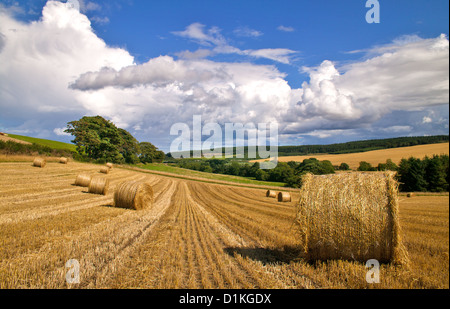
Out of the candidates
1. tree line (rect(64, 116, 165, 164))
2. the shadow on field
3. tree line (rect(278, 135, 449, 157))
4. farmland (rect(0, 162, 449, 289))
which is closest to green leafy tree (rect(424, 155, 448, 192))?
tree line (rect(278, 135, 449, 157))

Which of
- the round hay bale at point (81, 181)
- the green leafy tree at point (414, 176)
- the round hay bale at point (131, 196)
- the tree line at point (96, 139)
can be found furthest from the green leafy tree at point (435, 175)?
the tree line at point (96, 139)

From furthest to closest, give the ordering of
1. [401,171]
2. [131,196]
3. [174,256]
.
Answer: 1. [401,171]
2. [131,196]
3. [174,256]

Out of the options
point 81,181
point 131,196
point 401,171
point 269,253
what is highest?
point 81,181

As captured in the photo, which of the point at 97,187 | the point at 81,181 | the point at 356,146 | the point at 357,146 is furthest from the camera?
the point at 356,146

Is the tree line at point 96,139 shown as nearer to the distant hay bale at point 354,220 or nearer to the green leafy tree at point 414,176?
the distant hay bale at point 354,220

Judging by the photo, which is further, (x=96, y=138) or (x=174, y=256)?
(x=96, y=138)

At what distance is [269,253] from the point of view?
6258 millimetres

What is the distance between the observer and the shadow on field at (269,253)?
19.0 feet

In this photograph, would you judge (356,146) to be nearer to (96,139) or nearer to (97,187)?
(96,139)

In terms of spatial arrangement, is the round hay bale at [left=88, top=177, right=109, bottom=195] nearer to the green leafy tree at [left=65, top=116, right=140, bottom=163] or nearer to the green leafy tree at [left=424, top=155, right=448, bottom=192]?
the green leafy tree at [left=65, top=116, right=140, bottom=163]

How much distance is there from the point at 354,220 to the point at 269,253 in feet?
7.16

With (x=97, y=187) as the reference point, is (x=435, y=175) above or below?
below

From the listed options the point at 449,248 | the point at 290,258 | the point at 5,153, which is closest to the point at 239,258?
the point at 290,258

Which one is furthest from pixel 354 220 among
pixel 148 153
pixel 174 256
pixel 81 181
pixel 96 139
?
pixel 148 153
